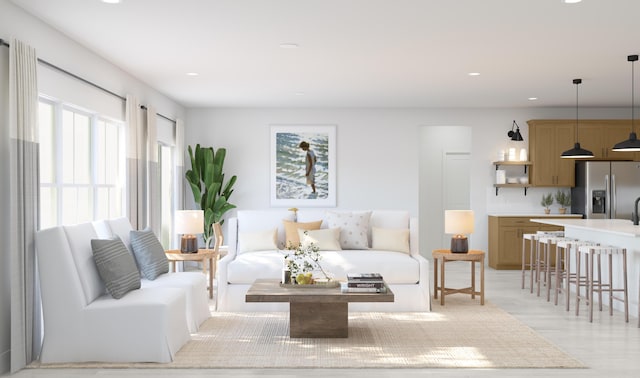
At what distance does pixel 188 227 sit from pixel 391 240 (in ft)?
7.16

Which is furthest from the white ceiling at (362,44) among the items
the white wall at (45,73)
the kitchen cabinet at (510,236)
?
the kitchen cabinet at (510,236)

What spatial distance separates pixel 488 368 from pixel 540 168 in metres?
5.92

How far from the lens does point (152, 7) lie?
434 cm

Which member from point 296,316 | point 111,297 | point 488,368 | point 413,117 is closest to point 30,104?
point 111,297

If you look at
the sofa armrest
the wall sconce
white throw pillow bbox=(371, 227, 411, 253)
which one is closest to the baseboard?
white throw pillow bbox=(371, 227, 411, 253)

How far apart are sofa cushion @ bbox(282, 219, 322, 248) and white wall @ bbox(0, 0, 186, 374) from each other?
7.13 feet

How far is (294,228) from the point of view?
6.84m

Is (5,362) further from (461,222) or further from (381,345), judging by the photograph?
(461,222)

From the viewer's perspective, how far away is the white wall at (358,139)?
973 centimetres

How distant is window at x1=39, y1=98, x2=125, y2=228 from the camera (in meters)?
4.95

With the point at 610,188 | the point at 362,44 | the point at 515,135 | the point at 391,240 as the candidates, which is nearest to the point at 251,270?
the point at 391,240

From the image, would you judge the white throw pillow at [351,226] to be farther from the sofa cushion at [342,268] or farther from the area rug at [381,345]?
the area rug at [381,345]

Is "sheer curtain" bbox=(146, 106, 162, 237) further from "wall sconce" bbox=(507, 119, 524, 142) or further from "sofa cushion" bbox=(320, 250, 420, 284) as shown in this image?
"wall sconce" bbox=(507, 119, 524, 142)

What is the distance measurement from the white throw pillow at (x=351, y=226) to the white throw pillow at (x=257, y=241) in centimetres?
69
